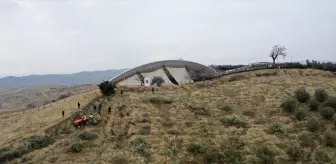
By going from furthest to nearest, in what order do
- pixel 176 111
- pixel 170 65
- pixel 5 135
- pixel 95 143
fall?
pixel 170 65, pixel 176 111, pixel 5 135, pixel 95 143

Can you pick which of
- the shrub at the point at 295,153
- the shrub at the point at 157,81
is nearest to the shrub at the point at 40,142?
→ the shrub at the point at 295,153

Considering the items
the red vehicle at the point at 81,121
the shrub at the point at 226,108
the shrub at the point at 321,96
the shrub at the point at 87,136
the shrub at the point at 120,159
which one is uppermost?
the shrub at the point at 321,96

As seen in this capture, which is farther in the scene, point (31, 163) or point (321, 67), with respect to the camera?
point (321, 67)

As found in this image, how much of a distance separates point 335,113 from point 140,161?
18965 mm

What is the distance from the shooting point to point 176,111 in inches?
1484

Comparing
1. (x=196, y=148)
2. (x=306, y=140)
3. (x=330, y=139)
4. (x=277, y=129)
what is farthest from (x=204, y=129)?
(x=330, y=139)

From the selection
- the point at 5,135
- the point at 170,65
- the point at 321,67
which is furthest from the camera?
the point at 170,65

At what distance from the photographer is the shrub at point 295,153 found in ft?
96.3

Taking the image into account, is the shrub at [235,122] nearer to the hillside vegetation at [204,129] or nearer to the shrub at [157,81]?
the hillside vegetation at [204,129]

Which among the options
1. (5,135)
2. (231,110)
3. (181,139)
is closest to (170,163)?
(181,139)

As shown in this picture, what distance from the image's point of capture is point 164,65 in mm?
59625

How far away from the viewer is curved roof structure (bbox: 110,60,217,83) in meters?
57.1

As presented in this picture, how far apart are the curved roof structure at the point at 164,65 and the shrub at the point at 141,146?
26.1 metres

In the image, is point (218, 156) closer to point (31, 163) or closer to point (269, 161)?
point (269, 161)
